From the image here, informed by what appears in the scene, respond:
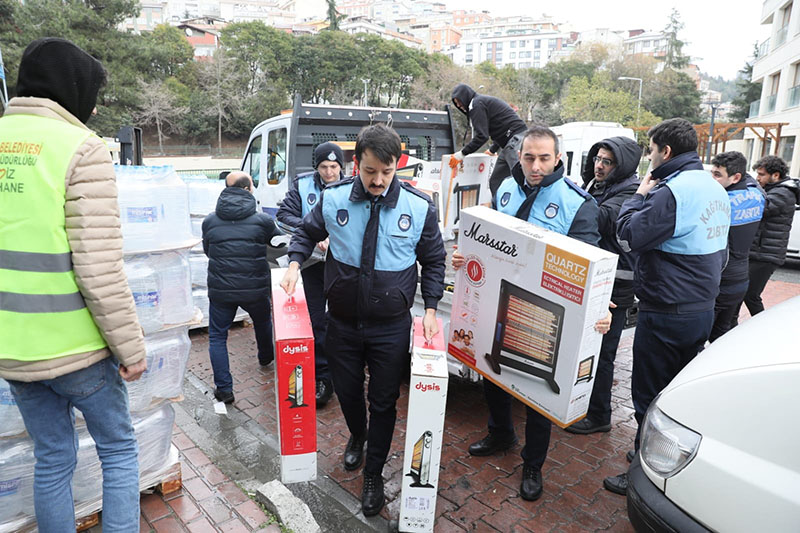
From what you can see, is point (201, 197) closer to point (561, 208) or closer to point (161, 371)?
point (161, 371)

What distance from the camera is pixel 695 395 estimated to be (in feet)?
6.25

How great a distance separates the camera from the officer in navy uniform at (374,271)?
264 centimetres

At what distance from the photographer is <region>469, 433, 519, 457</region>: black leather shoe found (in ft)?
11.1

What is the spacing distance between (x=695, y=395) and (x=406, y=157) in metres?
3.98

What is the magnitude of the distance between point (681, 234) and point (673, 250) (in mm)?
103

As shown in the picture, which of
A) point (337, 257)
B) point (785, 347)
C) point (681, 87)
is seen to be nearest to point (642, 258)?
point (785, 347)

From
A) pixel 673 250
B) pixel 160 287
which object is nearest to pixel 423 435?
pixel 160 287

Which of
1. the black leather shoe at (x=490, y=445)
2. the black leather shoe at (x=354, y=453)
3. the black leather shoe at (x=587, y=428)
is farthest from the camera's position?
the black leather shoe at (x=587, y=428)

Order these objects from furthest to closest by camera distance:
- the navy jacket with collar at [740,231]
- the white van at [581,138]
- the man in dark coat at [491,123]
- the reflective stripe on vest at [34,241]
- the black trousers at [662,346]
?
the white van at [581,138], the man in dark coat at [491,123], the navy jacket with collar at [740,231], the black trousers at [662,346], the reflective stripe on vest at [34,241]

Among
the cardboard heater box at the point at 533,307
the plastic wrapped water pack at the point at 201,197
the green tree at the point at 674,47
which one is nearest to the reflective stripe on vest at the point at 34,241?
the cardboard heater box at the point at 533,307

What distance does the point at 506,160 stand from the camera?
193 inches

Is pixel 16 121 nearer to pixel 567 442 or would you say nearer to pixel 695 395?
pixel 695 395

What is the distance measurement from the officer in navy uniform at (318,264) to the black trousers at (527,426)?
4.49 feet

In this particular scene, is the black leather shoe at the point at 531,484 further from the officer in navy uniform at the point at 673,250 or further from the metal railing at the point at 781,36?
the metal railing at the point at 781,36
